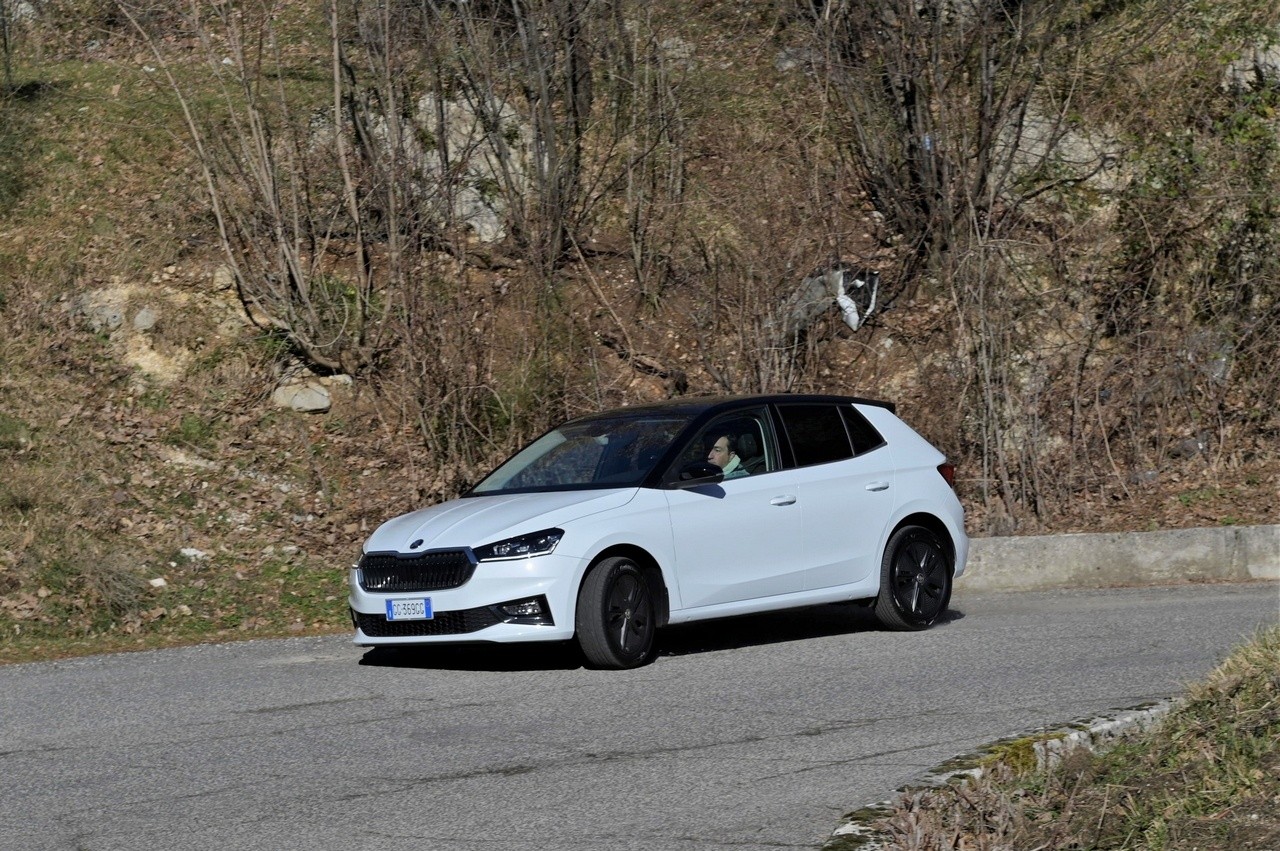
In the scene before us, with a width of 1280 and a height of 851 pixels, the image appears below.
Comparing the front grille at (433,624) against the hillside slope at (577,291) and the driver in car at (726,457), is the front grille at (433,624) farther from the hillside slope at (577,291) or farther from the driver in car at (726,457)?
the hillside slope at (577,291)

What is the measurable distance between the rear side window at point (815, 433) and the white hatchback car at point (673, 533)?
11 mm

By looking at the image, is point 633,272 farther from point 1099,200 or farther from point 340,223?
point 1099,200

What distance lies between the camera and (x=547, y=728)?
8.07 metres

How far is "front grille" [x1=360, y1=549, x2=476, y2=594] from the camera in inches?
378

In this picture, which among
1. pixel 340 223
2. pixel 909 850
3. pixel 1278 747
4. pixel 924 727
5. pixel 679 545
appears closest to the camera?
pixel 909 850

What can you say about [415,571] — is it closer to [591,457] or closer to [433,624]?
[433,624]

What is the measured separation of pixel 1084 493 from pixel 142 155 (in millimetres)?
12806

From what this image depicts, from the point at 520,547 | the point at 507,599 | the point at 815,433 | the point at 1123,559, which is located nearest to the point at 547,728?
the point at 507,599

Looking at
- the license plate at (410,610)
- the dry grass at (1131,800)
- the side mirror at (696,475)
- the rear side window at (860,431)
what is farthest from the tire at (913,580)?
the dry grass at (1131,800)

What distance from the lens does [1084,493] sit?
1669 centimetres

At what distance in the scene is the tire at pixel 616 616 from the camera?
9.61 metres

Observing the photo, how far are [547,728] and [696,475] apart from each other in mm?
2676

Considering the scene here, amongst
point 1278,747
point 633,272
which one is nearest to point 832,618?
point 1278,747

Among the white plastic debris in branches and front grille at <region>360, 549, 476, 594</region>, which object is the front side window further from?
the white plastic debris in branches
